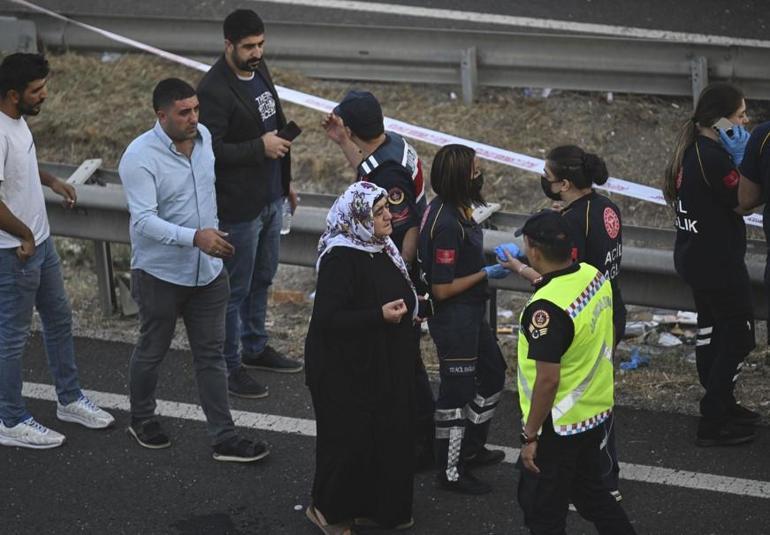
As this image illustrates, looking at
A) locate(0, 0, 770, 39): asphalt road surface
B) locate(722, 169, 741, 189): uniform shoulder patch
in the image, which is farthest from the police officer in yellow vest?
locate(0, 0, 770, 39): asphalt road surface

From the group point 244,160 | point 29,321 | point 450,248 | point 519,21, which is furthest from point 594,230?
point 519,21

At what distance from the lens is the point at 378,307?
18.0 feet

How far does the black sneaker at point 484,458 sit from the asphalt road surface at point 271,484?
0.17 feet

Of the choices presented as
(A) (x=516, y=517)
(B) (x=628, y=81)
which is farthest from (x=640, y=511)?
(B) (x=628, y=81)

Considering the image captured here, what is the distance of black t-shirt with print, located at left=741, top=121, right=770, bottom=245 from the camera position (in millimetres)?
5984

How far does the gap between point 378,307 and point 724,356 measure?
199 cm

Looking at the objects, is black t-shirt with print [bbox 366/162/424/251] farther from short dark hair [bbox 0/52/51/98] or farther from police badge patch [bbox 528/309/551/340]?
short dark hair [bbox 0/52/51/98]

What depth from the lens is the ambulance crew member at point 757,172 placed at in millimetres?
5988

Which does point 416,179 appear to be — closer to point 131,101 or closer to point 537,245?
point 537,245

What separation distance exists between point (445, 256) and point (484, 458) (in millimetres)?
1114

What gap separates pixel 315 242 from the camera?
775 centimetres

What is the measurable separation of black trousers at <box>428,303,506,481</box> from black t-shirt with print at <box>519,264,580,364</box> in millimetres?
1152

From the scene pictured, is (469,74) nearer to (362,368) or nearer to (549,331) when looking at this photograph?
(362,368)

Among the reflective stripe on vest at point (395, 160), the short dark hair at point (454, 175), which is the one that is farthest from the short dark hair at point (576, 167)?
the reflective stripe on vest at point (395, 160)
